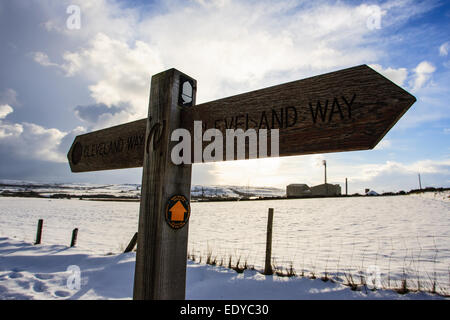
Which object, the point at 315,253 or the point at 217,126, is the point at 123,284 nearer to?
the point at 217,126

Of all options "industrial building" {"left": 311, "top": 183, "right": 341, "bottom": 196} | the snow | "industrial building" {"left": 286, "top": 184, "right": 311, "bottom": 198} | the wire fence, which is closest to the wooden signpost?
the snow

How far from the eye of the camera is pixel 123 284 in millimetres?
3789

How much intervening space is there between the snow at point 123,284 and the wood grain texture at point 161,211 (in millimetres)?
2352

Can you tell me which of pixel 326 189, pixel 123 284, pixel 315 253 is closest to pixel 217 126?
pixel 123 284

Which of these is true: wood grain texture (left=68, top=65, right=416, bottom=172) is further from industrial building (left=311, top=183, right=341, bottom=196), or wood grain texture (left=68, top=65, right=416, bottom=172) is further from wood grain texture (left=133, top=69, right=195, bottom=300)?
industrial building (left=311, top=183, right=341, bottom=196)

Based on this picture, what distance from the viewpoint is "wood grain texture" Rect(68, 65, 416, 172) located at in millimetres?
967

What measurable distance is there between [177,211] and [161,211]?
88 millimetres

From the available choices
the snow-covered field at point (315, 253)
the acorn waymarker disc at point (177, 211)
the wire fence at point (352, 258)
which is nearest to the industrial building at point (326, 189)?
the snow-covered field at point (315, 253)

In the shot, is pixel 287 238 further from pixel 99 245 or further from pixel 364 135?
pixel 364 135

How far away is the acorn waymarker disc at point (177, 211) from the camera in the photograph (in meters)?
1.37

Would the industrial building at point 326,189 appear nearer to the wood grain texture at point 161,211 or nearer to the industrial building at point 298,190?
the industrial building at point 298,190

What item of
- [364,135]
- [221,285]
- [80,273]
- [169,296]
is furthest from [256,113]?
[80,273]

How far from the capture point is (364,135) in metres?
0.98
